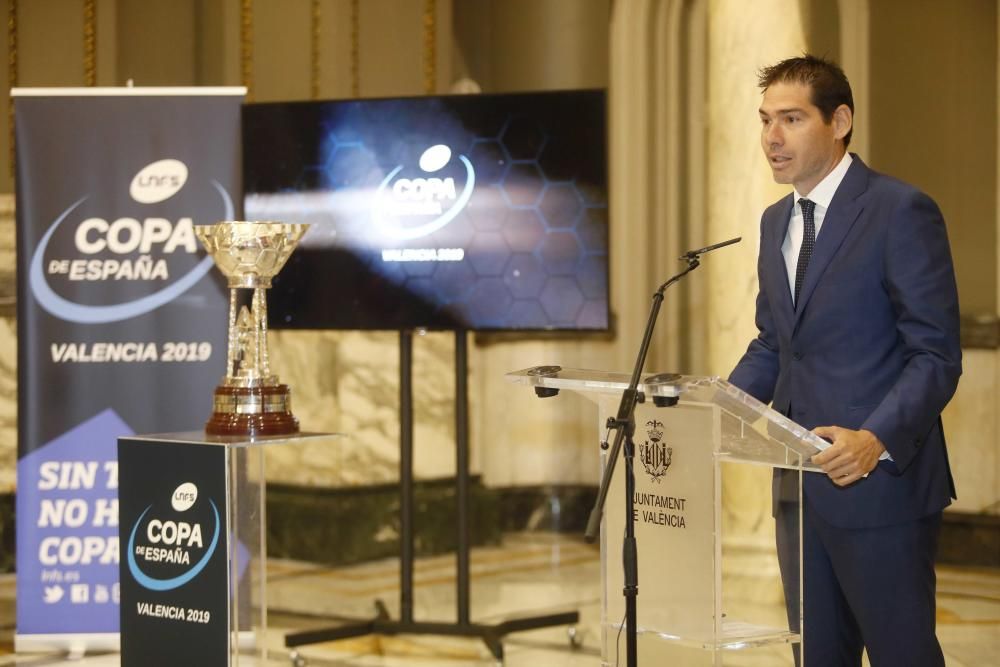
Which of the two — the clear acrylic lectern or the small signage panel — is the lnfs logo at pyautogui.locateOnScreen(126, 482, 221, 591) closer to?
the small signage panel

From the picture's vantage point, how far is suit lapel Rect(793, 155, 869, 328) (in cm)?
251

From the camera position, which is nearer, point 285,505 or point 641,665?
point 641,665

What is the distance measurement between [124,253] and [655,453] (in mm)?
2718

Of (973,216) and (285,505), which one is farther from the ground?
(973,216)

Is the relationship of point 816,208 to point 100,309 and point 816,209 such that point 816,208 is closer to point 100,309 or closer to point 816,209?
point 816,209

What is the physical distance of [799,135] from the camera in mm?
2541

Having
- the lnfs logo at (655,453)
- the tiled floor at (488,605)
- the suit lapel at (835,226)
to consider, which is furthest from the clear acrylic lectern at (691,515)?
the tiled floor at (488,605)

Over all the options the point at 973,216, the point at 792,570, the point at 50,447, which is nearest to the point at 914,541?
the point at 792,570

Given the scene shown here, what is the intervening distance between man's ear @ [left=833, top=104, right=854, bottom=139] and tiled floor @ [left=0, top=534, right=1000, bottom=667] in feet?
6.83

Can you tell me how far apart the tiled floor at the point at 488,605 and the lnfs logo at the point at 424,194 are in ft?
5.08

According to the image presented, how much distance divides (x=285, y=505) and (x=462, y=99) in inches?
109

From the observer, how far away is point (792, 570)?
244 centimetres

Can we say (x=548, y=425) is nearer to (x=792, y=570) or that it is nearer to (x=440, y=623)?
(x=440, y=623)

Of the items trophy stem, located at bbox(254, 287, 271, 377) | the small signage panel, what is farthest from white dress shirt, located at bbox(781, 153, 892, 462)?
trophy stem, located at bbox(254, 287, 271, 377)
